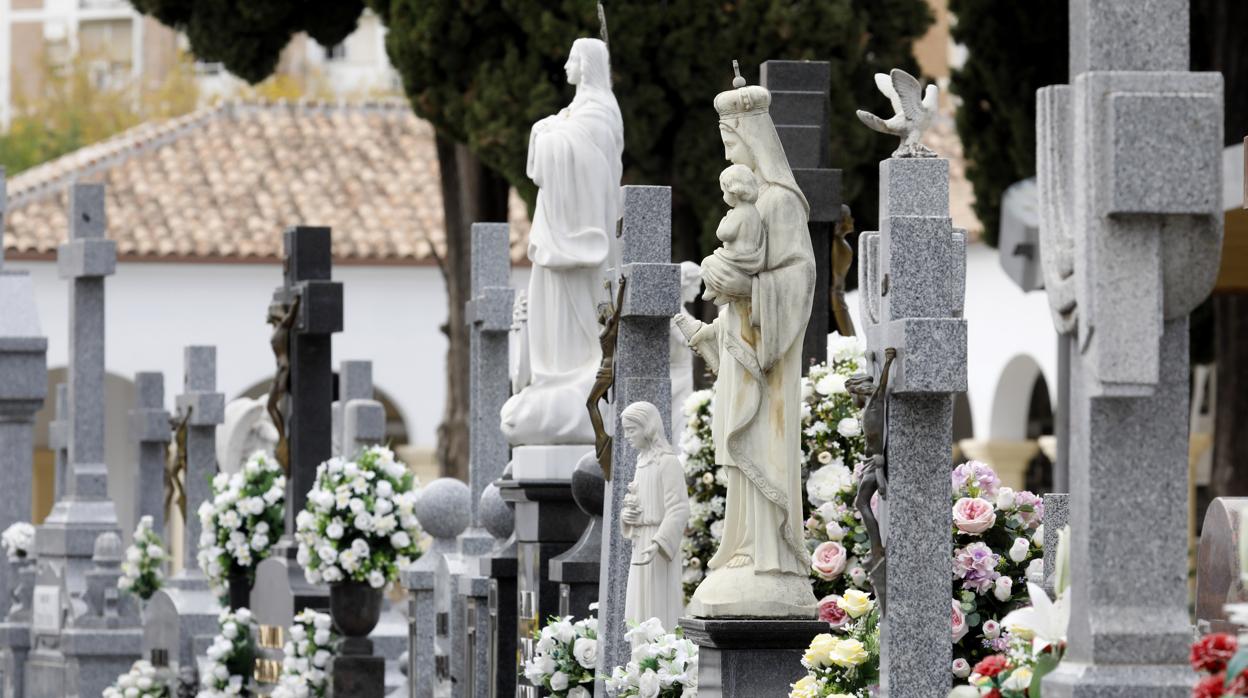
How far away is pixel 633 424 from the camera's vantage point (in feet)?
30.4


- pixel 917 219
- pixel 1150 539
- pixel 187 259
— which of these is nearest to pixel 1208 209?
pixel 1150 539

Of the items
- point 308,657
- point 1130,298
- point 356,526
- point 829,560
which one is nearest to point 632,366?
point 829,560

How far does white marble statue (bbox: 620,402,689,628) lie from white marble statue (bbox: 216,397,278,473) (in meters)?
9.94

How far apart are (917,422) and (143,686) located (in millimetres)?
9700

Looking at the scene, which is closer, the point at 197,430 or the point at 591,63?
the point at 591,63

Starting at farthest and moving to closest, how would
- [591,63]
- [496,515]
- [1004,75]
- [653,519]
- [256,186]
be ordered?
[256,186], [1004,75], [496,515], [591,63], [653,519]

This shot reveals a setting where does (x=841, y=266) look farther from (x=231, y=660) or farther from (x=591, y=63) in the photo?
(x=231, y=660)

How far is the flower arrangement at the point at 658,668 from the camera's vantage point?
28.5 feet

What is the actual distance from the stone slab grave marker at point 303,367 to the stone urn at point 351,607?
2.93ft

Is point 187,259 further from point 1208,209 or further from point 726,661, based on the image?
point 1208,209

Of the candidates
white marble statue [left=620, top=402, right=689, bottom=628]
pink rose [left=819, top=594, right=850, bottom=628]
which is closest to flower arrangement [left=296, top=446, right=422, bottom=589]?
white marble statue [left=620, top=402, right=689, bottom=628]

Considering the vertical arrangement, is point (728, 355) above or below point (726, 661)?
above

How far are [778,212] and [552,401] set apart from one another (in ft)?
9.59

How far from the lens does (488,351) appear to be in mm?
12789
